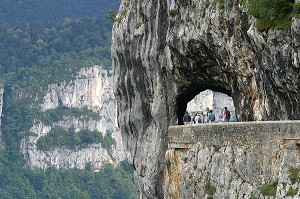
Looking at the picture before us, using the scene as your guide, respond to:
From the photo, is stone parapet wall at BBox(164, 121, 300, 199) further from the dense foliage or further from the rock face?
the dense foliage

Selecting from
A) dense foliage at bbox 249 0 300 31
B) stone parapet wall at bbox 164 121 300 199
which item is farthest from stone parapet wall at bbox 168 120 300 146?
dense foliage at bbox 249 0 300 31

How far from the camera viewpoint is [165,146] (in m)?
66.2

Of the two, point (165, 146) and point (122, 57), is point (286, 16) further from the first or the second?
point (122, 57)

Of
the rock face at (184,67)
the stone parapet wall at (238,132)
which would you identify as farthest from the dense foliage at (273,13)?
the stone parapet wall at (238,132)

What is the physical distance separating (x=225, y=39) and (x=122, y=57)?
15785 mm

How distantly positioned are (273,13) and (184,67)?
1156 cm

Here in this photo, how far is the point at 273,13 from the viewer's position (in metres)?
51.2

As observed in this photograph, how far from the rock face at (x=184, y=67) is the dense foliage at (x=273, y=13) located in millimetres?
314

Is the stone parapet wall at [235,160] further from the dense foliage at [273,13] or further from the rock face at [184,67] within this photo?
the dense foliage at [273,13]

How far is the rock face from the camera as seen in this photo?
5116 cm

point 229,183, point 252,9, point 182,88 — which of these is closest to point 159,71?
point 182,88

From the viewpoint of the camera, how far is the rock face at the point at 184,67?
168 feet

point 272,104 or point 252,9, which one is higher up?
point 252,9

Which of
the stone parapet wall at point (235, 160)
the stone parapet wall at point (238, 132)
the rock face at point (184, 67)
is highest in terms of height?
the rock face at point (184, 67)
